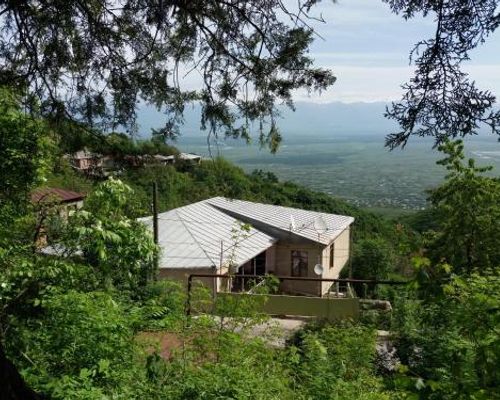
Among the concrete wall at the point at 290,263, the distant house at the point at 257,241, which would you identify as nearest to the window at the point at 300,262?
the distant house at the point at 257,241

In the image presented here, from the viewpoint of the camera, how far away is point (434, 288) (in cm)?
189

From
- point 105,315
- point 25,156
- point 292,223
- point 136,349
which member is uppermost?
point 25,156

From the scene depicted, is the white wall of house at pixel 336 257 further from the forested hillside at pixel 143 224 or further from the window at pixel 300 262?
the forested hillside at pixel 143 224

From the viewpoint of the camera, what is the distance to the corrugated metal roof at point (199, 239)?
52.9 ft

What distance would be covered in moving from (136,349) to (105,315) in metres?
0.42

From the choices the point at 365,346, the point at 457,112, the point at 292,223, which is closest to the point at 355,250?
the point at 292,223

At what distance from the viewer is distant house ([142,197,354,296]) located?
16656 millimetres

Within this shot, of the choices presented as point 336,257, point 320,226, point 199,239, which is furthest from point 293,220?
point 199,239

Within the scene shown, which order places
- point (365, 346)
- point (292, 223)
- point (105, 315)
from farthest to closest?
1. point (292, 223)
2. point (365, 346)
3. point (105, 315)

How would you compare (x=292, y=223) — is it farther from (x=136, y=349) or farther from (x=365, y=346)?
(x=136, y=349)

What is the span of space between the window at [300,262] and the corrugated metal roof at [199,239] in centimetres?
124

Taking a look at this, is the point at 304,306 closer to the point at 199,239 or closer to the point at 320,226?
the point at 199,239

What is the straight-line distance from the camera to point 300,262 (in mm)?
20016

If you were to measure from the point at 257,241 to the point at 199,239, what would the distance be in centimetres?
235
